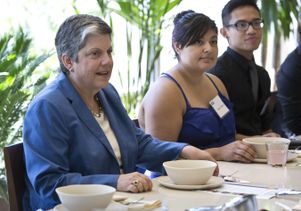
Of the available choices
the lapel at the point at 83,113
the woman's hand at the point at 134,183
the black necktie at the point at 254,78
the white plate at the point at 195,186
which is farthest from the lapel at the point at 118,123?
the black necktie at the point at 254,78

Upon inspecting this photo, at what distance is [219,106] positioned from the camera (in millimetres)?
2949

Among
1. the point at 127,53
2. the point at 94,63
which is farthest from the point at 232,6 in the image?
the point at 94,63

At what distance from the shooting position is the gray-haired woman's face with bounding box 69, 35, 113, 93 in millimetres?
2256

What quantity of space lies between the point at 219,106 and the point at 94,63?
0.88 m

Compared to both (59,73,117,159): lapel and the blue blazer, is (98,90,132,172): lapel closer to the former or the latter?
the blue blazer

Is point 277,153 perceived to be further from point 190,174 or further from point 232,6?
point 232,6

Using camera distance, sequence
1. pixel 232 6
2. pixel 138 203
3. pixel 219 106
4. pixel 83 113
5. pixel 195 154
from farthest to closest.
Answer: pixel 232 6 < pixel 219 106 < pixel 195 154 < pixel 83 113 < pixel 138 203

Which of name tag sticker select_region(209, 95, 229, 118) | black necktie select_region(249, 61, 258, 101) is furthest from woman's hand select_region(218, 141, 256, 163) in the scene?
black necktie select_region(249, 61, 258, 101)

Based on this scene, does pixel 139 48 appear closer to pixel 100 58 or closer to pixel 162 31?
pixel 162 31

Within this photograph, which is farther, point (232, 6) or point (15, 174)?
point (232, 6)

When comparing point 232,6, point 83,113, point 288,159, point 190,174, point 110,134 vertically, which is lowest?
point 288,159

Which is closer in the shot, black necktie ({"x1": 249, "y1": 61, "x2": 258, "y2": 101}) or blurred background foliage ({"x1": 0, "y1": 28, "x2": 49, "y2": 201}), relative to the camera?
blurred background foliage ({"x1": 0, "y1": 28, "x2": 49, "y2": 201})

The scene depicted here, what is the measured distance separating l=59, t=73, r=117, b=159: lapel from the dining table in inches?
10.7

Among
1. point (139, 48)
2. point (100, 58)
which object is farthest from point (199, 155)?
point (139, 48)
